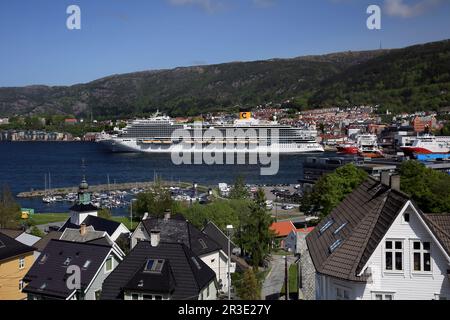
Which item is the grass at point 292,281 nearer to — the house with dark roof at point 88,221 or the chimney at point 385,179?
the chimney at point 385,179

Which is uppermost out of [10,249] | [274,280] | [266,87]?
[266,87]

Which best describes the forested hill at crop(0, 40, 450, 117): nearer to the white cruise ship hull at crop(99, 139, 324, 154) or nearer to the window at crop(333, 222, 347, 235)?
the white cruise ship hull at crop(99, 139, 324, 154)

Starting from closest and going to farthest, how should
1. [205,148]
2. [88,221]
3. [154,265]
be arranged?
[154,265]
[88,221]
[205,148]

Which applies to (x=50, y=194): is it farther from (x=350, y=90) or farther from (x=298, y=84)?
(x=298, y=84)

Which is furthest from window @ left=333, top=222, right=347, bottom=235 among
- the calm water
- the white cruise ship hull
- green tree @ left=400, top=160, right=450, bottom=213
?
the white cruise ship hull

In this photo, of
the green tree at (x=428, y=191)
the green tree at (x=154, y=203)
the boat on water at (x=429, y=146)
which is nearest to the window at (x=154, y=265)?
the green tree at (x=428, y=191)

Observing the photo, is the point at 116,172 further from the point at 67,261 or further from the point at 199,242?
the point at 67,261

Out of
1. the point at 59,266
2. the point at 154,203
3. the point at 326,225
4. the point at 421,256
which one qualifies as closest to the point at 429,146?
the point at 154,203
